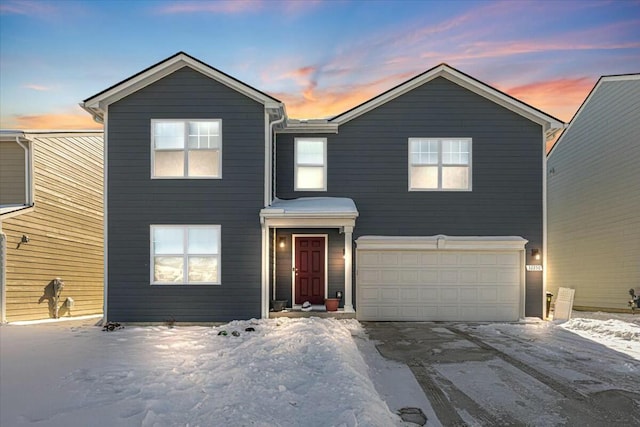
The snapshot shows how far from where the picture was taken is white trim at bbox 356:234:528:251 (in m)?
12.4

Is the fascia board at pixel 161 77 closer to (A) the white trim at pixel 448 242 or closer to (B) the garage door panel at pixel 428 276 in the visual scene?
(A) the white trim at pixel 448 242

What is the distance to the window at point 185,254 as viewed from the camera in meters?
11.6

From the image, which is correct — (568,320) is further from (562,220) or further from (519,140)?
(562,220)

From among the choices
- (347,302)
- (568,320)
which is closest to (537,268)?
(568,320)

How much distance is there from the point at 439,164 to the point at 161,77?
26.4ft

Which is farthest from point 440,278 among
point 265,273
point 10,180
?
point 10,180

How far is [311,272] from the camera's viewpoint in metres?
13.0

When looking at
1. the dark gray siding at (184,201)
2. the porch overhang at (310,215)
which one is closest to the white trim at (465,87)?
the porch overhang at (310,215)

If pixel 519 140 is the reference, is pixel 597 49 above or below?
above

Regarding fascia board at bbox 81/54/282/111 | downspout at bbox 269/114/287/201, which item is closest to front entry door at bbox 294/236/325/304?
downspout at bbox 269/114/287/201

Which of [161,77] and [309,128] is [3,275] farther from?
[309,128]

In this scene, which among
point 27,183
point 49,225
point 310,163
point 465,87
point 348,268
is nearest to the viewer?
point 348,268

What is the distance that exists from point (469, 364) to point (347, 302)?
4.79 metres

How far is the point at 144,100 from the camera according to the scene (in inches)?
464
